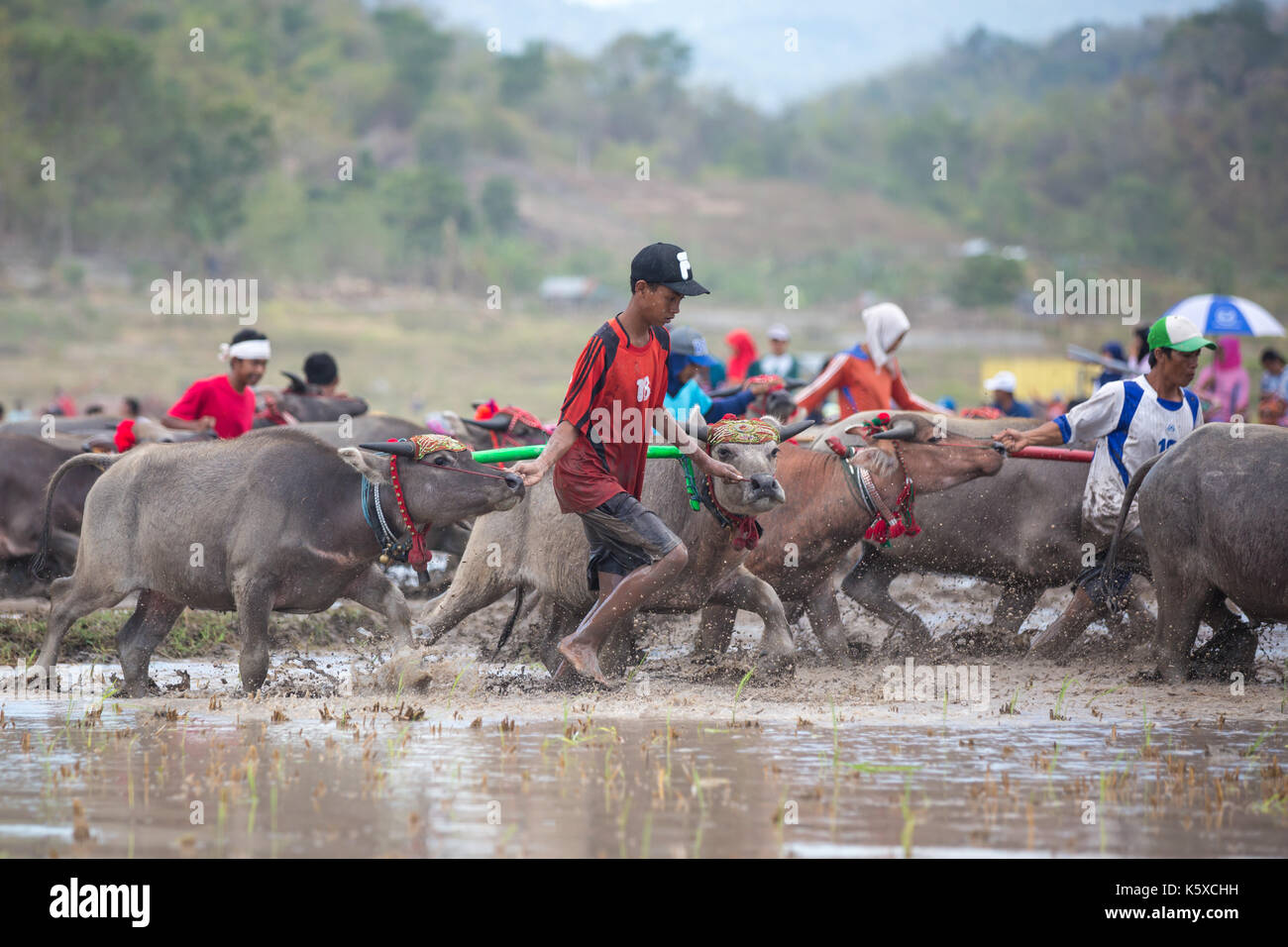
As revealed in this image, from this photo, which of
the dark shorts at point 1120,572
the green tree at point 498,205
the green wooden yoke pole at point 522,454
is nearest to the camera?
the green wooden yoke pole at point 522,454

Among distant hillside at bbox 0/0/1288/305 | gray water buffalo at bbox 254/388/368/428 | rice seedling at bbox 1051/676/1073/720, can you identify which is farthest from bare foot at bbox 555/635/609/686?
distant hillside at bbox 0/0/1288/305

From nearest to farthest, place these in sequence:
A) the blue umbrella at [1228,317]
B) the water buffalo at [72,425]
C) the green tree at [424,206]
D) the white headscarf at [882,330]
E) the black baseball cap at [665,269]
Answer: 1. the black baseball cap at [665,269]
2. the white headscarf at [882,330]
3. the water buffalo at [72,425]
4. the blue umbrella at [1228,317]
5. the green tree at [424,206]

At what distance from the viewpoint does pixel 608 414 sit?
6652 millimetres

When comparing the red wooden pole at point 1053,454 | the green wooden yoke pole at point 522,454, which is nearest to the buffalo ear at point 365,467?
the green wooden yoke pole at point 522,454

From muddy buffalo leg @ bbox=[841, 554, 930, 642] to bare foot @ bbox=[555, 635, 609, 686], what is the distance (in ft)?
8.56

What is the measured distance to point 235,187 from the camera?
57.0 m

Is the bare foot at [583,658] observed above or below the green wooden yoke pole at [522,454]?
below

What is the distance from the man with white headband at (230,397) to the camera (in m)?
8.87

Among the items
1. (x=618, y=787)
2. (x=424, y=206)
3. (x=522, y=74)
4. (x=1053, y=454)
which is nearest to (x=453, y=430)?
(x=1053, y=454)

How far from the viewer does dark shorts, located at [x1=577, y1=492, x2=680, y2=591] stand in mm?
6648

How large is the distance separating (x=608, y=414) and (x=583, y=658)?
3.43 ft

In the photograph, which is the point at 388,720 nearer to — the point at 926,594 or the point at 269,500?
the point at 269,500

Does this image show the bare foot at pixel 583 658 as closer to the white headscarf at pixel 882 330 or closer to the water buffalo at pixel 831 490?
the water buffalo at pixel 831 490

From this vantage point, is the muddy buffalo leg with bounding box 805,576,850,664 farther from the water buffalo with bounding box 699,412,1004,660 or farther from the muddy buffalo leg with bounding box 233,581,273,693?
the muddy buffalo leg with bounding box 233,581,273,693
